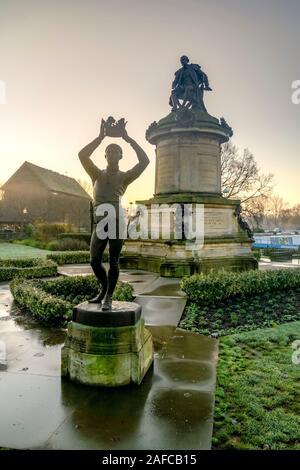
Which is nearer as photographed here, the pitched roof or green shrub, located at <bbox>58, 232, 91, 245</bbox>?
green shrub, located at <bbox>58, 232, 91, 245</bbox>

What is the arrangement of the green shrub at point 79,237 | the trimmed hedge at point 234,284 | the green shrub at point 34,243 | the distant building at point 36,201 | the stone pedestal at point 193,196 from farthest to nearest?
the distant building at point 36,201 → the green shrub at point 34,243 → the green shrub at point 79,237 → the stone pedestal at point 193,196 → the trimmed hedge at point 234,284

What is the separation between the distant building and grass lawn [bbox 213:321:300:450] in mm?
46861

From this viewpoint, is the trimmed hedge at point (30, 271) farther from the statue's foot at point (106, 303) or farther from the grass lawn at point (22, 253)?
the statue's foot at point (106, 303)

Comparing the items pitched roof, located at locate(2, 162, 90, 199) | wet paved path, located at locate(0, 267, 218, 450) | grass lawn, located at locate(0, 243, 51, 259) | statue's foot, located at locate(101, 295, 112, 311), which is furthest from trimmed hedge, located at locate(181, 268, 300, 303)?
pitched roof, located at locate(2, 162, 90, 199)

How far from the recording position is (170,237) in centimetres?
1578

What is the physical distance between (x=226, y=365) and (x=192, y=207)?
10656 mm

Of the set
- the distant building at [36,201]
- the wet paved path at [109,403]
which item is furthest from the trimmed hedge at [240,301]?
the distant building at [36,201]

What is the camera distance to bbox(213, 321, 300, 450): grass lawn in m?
3.37

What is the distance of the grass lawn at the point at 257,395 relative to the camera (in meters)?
3.37

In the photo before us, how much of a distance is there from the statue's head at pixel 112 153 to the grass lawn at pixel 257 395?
3.20 meters

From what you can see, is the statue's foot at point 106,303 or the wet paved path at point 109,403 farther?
the statue's foot at point 106,303

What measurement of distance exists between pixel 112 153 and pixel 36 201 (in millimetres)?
50895

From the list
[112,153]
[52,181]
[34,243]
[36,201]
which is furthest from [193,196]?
[52,181]

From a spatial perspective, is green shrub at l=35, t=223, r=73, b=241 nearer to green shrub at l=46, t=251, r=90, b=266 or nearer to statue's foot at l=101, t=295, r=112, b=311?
green shrub at l=46, t=251, r=90, b=266
